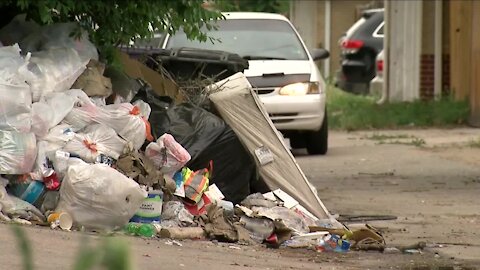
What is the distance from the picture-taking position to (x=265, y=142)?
29.0 feet

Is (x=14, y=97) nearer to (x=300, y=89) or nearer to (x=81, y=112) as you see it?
(x=81, y=112)

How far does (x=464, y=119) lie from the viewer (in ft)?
60.0

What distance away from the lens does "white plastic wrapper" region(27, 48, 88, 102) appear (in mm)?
8094

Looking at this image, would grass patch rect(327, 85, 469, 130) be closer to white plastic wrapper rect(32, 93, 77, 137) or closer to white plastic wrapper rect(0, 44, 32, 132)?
white plastic wrapper rect(32, 93, 77, 137)

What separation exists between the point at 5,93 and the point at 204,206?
147cm

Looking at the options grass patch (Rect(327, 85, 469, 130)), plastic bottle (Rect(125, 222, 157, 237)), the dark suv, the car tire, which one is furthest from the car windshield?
the dark suv

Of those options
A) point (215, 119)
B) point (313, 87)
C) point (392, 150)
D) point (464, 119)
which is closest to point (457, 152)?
point (392, 150)

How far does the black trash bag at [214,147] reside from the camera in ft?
27.8

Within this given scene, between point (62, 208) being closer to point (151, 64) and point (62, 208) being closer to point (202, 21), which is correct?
point (202, 21)

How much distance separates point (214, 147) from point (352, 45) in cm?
1673

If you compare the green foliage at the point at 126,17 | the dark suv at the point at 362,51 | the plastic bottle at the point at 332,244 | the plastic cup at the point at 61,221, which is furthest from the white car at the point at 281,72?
the dark suv at the point at 362,51

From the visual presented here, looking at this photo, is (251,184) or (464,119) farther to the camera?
(464,119)

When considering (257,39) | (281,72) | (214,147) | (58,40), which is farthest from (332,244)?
(257,39)

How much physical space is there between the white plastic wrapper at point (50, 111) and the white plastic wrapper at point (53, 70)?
0.08 meters
